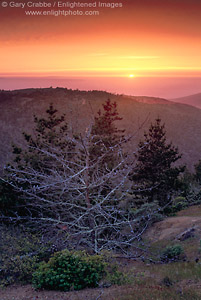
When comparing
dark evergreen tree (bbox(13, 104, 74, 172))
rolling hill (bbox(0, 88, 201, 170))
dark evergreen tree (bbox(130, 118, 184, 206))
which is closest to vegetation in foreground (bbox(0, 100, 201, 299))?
dark evergreen tree (bbox(13, 104, 74, 172))

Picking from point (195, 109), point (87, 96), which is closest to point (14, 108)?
point (87, 96)

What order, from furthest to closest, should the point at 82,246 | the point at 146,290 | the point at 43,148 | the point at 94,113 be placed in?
1. the point at 94,113
2. the point at 43,148
3. the point at 82,246
4. the point at 146,290

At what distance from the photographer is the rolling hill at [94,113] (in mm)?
66588

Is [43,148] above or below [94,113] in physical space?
below

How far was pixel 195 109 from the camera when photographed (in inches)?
3647

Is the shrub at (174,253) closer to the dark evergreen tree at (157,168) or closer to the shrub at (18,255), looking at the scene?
the shrub at (18,255)

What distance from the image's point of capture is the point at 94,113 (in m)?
75.5

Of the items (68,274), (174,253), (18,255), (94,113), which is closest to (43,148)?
(18,255)

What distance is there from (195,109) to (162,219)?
254 ft

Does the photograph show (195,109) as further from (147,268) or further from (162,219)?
(147,268)

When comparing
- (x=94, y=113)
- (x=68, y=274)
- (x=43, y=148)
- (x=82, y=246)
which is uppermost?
(x=94, y=113)

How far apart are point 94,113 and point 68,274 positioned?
2667 inches

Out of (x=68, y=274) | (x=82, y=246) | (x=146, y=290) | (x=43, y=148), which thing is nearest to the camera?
(x=146, y=290)

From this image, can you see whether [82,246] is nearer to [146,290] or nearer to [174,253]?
[146,290]
